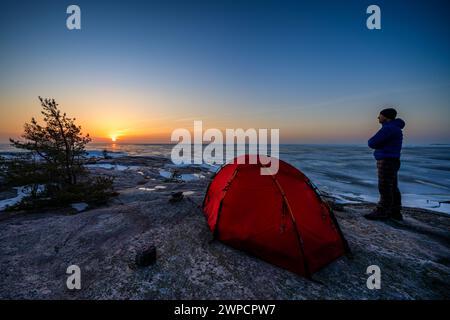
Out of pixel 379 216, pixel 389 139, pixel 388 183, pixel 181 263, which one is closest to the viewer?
pixel 181 263

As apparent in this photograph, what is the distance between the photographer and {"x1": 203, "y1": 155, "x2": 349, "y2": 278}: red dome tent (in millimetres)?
3857

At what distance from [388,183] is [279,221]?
456cm

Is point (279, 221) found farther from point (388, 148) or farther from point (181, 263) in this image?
point (388, 148)

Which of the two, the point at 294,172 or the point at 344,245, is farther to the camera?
the point at 294,172

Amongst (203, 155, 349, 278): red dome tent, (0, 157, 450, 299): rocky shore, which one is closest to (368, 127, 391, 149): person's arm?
(0, 157, 450, 299): rocky shore

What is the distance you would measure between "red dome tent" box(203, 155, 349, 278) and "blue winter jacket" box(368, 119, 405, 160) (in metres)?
3.12

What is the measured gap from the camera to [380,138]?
6.03 meters

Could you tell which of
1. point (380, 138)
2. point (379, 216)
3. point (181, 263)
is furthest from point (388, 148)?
point (181, 263)

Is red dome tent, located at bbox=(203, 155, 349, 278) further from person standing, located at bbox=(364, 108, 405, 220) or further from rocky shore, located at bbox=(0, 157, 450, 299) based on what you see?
person standing, located at bbox=(364, 108, 405, 220)
